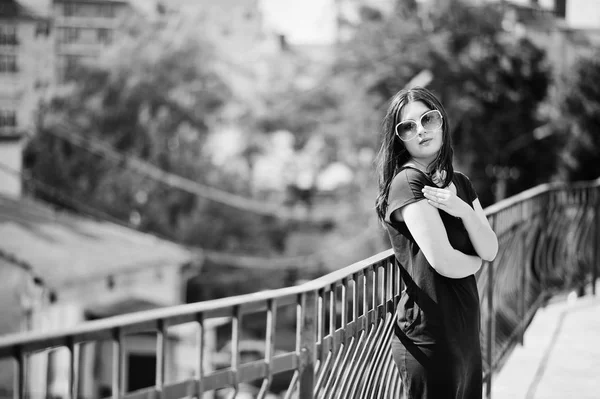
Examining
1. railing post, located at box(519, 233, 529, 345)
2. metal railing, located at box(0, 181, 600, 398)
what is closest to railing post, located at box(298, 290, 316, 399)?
metal railing, located at box(0, 181, 600, 398)

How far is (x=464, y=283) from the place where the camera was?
7.75 feet

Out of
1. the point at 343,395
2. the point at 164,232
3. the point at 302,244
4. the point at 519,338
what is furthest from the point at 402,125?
the point at 302,244

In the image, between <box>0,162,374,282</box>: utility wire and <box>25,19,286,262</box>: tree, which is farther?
<box>25,19,286,262</box>: tree

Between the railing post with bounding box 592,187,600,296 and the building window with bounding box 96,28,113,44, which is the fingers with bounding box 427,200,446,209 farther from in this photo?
the building window with bounding box 96,28,113,44

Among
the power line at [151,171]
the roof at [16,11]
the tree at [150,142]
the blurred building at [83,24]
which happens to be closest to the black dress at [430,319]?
the power line at [151,171]

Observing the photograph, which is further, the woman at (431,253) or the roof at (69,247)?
the roof at (69,247)

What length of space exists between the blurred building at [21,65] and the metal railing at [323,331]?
29.9 meters

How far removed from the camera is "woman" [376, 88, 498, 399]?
225 cm

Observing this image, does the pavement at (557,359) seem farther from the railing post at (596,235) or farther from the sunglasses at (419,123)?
the sunglasses at (419,123)

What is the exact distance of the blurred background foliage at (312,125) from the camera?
25.8 m

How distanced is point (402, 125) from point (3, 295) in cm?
1170

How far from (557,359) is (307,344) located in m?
3.39

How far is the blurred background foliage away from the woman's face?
22.4 meters

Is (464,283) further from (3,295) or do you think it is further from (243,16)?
(243,16)
